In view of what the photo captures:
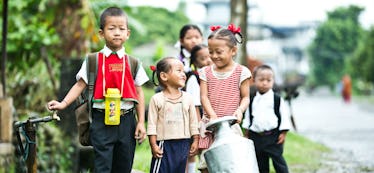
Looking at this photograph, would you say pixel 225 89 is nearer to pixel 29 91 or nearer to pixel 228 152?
pixel 228 152

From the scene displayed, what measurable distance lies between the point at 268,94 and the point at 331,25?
218ft

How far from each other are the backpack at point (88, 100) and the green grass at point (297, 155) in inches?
64.9

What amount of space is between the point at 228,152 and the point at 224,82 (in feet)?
2.36

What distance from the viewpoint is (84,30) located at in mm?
13266

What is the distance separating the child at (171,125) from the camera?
511 centimetres

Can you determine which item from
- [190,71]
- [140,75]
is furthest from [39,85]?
[140,75]

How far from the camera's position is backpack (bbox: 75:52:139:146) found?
500 centimetres

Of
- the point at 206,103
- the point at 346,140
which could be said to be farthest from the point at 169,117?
the point at 346,140

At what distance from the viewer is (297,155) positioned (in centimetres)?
1005

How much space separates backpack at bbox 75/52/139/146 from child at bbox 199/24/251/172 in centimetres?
58

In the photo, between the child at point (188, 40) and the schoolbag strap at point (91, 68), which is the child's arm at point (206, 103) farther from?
the child at point (188, 40)

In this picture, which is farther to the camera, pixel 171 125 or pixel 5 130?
pixel 5 130

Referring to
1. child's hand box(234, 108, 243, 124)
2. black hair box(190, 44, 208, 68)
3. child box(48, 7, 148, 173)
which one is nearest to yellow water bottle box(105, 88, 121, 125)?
child box(48, 7, 148, 173)

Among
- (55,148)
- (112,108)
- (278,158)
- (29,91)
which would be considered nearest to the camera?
(112,108)
